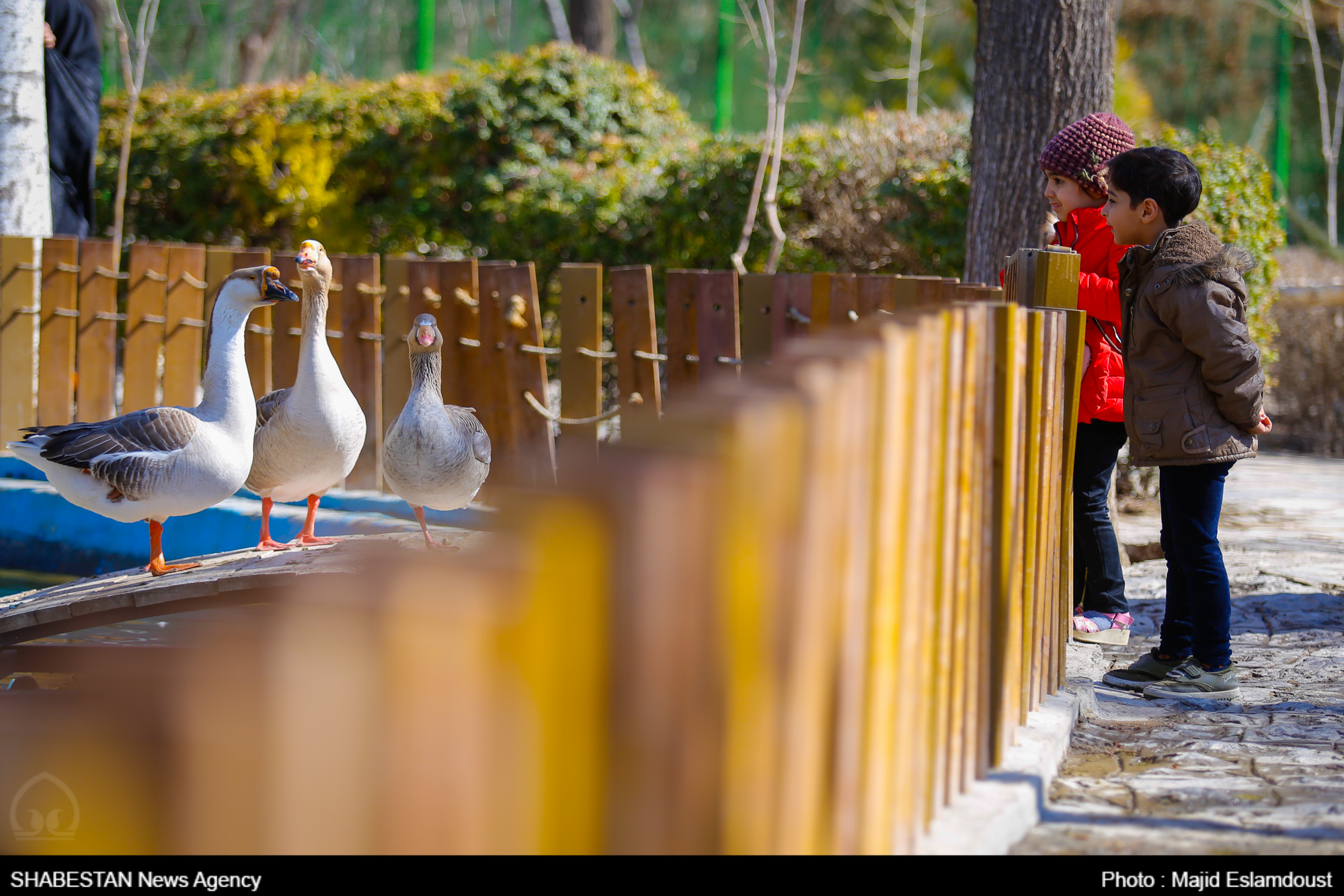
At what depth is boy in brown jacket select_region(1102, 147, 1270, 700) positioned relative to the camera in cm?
317

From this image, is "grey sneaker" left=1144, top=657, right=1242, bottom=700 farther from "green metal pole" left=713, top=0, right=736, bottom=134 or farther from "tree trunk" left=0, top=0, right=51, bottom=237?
"green metal pole" left=713, top=0, right=736, bottom=134

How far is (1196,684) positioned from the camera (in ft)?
11.4

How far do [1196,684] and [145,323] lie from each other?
17.9 feet

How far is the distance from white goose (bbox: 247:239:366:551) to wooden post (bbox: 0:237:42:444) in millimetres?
2988

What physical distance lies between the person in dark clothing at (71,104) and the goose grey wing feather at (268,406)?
404 cm

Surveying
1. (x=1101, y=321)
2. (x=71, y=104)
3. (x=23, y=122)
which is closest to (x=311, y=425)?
(x=1101, y=321)

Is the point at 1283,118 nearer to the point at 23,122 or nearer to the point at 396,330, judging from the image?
the point at 396,330

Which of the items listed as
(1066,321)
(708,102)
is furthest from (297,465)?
(708,102)

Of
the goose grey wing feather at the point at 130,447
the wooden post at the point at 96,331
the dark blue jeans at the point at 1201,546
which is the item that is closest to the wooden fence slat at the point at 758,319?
the dark blue jeans at the point at 1201,546

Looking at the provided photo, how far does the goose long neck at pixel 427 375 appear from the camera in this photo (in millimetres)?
4102

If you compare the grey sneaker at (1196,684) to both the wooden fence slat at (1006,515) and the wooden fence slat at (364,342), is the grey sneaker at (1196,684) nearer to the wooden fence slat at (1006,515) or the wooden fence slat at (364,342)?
the wooden fence slat at (1006,515)

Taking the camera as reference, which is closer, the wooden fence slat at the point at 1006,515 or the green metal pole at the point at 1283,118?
the wooden fence slat at the point at 1006,515

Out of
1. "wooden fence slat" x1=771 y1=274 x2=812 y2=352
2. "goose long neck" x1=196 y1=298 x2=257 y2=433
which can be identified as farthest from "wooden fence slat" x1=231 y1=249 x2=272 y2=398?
"wooden fence slat" x1=771 y1=274 x2=812 y2=352
